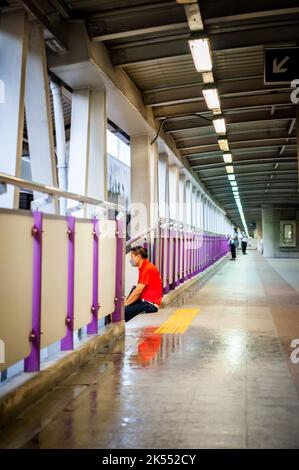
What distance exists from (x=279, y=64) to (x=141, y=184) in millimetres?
4985

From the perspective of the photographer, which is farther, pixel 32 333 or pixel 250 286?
pixel 250 286

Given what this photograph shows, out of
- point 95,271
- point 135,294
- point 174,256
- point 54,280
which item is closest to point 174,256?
point 174,256

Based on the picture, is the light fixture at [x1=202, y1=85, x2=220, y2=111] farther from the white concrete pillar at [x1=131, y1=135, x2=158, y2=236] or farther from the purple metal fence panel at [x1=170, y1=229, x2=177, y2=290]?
the purple metal fence panel at [x1=170, y1=229, x2=177, y2=290]

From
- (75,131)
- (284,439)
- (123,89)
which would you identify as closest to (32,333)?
(284,439)

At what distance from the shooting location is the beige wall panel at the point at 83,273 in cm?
405

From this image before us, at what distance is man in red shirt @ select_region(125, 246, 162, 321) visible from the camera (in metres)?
6.81

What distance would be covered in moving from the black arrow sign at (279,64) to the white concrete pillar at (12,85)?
3.26 meters

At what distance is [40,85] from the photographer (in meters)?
5.94

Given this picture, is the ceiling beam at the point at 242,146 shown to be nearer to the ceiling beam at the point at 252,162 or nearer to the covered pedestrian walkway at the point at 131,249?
the covered pedestrian walkway at the point at 131,249

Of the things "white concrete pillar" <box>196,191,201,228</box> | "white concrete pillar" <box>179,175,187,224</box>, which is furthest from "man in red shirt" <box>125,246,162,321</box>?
"white concrete pillar" <box>196,191,201,228</box>

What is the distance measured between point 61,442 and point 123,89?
21.4 ft

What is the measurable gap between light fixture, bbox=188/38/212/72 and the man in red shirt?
9.55 ft
